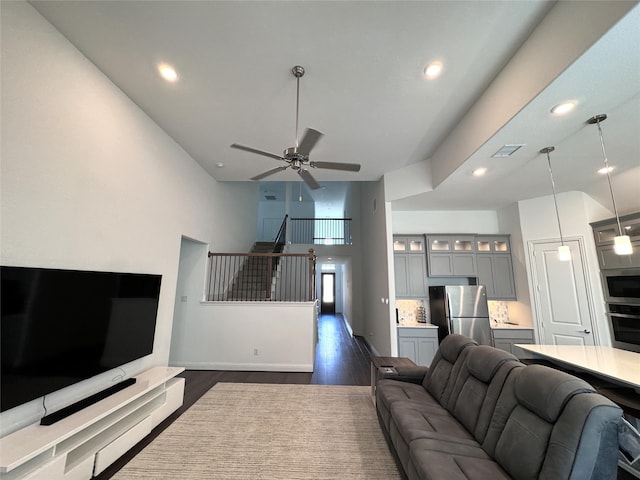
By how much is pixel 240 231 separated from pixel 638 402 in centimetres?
709

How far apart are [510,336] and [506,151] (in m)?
3.45

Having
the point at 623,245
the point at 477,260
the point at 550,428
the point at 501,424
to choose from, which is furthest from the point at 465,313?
the point at 550,428

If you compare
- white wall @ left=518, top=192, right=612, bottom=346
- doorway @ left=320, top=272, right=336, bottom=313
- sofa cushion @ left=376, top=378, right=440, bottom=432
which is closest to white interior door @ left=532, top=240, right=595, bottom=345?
white wall @ left=518, top=192, right=612, bottom=346

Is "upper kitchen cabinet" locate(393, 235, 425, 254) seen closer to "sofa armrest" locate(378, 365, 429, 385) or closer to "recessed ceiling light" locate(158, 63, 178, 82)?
"sofa armrest" locate(378, 365, 429, 385)

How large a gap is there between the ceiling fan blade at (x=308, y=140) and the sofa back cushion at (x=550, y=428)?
7.60ft

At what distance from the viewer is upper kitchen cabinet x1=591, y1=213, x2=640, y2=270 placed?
361cm

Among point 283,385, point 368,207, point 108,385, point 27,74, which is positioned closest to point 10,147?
point 27,74

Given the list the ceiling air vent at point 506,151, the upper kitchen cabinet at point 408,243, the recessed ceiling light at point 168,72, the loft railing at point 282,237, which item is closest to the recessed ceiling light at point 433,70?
the ceiling air vent at point 506,151

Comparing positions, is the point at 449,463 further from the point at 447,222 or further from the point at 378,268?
the point at 447,222

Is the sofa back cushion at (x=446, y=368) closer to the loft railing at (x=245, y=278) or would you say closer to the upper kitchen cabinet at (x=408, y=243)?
the upper kitchen cabinet at (x=408, y=243)

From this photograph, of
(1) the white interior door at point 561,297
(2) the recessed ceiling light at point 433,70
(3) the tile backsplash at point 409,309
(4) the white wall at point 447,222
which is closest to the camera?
(2) the recessed ceiling light at point 433,70

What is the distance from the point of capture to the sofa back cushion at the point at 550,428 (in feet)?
4.07

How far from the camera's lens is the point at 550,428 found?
1404 mm

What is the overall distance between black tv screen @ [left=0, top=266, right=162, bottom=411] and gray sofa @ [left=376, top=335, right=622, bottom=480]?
9.30 feet
